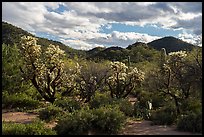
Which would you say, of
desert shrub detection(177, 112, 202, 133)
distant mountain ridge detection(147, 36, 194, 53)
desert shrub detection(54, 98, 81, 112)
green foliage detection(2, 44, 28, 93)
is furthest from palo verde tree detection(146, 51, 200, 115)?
distant mountain ridge detection(147, 36, 194, 53)

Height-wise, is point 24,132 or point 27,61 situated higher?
point 27,61

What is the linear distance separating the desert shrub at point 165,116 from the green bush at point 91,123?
2.37m

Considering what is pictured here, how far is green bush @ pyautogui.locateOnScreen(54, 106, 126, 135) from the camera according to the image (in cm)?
1161

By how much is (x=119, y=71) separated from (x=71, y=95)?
368 cm

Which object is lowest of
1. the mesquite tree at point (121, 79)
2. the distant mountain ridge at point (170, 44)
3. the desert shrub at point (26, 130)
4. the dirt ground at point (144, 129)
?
the dirt ground at point (144, 129)

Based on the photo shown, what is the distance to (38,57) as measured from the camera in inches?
808

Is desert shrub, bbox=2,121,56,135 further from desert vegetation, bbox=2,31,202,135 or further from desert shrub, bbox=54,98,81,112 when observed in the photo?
desert shrub, bbox=54,98,81,112

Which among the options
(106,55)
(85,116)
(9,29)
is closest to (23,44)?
(85,116)

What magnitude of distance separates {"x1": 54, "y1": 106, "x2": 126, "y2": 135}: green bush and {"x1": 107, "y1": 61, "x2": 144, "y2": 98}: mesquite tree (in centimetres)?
1032

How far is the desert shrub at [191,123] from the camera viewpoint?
39.3 feet

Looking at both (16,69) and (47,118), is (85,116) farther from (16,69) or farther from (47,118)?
(16,69)

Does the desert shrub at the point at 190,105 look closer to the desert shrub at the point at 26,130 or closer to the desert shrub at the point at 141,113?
the desert shrub at the point at 141,113

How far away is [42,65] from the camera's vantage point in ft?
67.1

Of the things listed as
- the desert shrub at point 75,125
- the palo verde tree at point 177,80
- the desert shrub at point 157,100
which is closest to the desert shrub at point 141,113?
the palo verde tree at point 177,80
